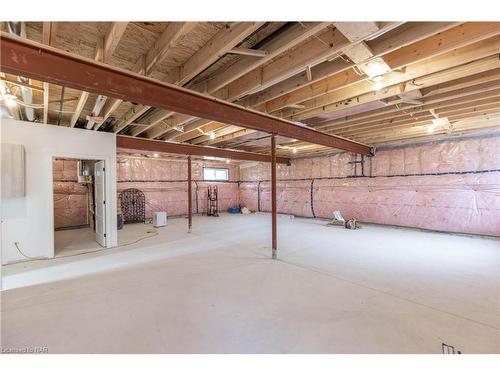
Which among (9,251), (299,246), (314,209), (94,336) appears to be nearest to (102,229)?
(9,251)

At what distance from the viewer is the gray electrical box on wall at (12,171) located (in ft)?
11.4

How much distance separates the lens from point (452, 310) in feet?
7.22

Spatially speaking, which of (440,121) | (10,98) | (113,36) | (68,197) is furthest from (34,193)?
(440,121)

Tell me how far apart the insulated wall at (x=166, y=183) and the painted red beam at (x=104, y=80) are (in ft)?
21.2

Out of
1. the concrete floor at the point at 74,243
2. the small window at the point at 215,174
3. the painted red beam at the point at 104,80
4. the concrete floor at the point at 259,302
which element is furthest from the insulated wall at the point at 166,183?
the painted red beam at the point at 104,80

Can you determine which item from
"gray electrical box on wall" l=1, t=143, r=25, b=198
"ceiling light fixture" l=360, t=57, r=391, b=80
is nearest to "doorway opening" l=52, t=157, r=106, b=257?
"gray electrical box on wall" l=1, t=143, r=25, b=198

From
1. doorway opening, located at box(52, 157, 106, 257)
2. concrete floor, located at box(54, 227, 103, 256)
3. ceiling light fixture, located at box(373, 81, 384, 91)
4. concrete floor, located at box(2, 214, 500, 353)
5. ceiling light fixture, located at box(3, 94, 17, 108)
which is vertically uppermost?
ceiling light fixture, located at box(373, 81, 384, 91)

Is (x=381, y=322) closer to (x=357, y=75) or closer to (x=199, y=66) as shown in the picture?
(x=357, y=75)

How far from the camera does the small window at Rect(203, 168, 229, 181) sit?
10.4 meters

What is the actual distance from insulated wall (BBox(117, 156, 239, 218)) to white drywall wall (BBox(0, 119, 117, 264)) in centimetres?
414

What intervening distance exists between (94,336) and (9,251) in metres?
3.25

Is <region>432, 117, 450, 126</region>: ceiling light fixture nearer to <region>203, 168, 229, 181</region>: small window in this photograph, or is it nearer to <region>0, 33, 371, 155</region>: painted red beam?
<region>0, 33, 371, 155</region>: painted red beam

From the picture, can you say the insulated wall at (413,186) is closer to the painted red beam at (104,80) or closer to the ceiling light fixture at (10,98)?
the painted red beam at (104,80)

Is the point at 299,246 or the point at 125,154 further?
the point at 125,154
